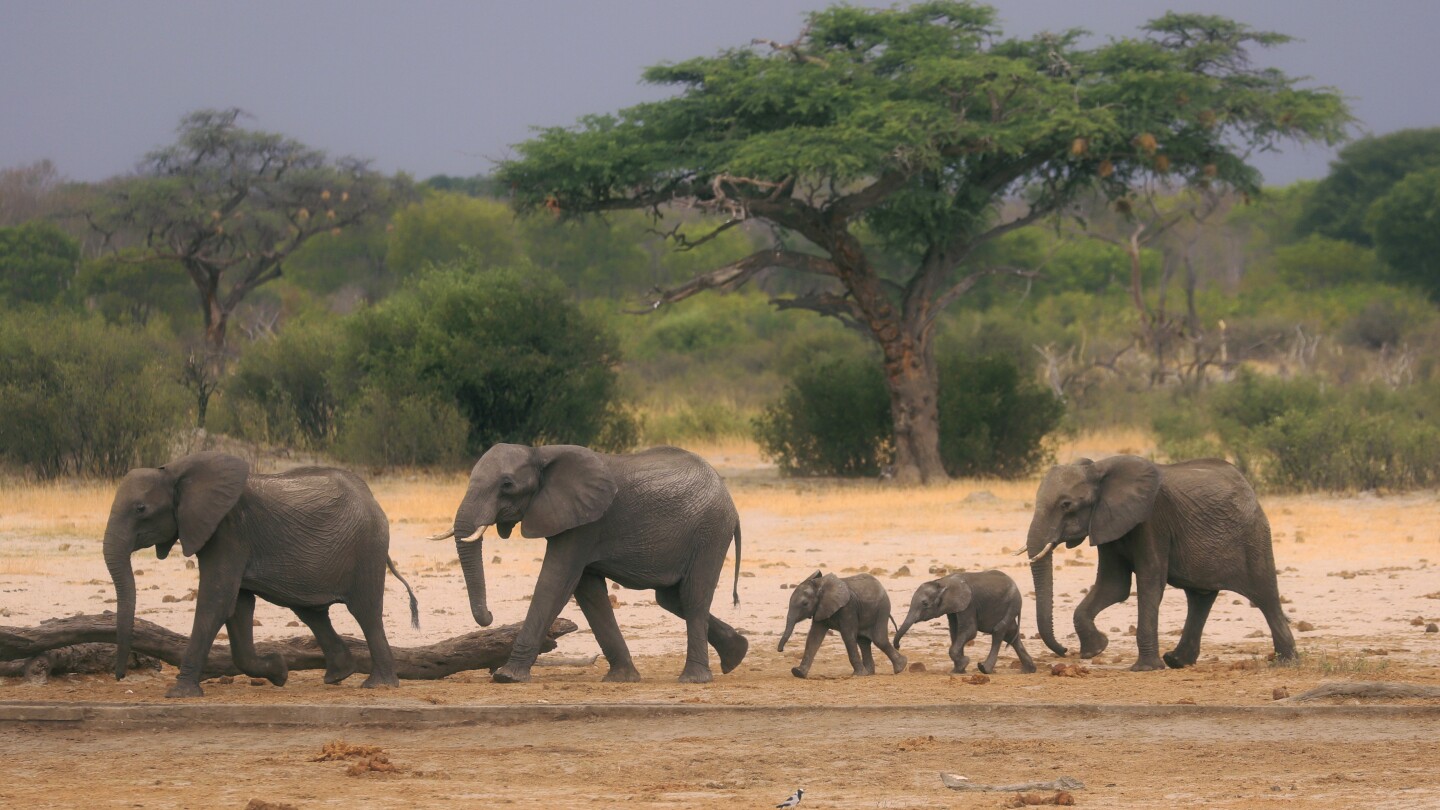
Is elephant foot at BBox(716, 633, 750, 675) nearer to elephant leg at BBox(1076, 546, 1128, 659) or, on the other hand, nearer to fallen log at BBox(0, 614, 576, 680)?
fallen log at BBox(0, 614, 576, 680)

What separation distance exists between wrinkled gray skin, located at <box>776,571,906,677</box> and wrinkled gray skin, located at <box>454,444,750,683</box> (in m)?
0.50

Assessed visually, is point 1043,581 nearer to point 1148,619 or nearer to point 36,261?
point 1148,619

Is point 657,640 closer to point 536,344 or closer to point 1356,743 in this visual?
point 1356,743

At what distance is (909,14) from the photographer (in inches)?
1095

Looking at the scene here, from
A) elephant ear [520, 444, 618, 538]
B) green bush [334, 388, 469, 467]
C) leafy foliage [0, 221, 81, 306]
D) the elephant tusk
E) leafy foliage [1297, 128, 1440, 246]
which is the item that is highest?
leafy foliage [1297, 128, 1440, 246]

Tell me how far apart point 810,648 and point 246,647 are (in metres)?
3.14

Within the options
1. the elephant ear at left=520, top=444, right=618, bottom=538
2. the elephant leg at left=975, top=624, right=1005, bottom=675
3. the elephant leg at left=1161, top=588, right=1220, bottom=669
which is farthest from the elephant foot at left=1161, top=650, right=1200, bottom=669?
the elephant ear at left=520, top=444, right=618, bottom=538

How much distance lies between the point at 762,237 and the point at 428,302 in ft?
175

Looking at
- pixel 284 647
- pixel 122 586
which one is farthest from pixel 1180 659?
pixel 122 586

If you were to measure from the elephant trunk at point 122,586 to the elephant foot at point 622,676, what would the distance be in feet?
8.44

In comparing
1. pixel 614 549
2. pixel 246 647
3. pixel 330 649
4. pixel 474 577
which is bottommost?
pixel 330 649

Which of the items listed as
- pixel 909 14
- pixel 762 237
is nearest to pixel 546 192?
pixel 909 14

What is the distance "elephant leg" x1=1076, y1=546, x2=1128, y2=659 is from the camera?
10.9 m

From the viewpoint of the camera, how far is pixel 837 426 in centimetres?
→ 2836
